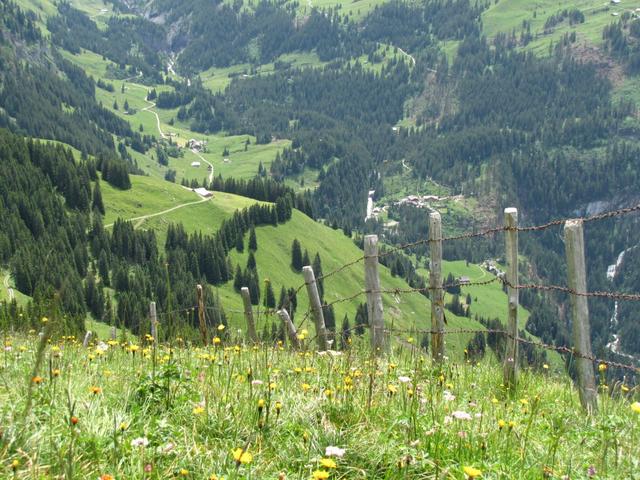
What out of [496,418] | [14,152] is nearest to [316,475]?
[496,418]

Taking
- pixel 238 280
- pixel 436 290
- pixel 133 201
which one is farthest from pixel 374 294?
pixel 133 201

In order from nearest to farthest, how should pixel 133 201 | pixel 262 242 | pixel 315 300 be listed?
pixel 315 300, pixel 133 201, pixel 262 242

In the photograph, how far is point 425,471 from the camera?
667cm

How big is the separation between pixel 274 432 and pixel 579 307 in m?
6.30

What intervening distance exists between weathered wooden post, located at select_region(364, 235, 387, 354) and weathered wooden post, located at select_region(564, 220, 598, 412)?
4.37 meters

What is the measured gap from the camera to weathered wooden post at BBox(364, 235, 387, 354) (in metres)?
14.9

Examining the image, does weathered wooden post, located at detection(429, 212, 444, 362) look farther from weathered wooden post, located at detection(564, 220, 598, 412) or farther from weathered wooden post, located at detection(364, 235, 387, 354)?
weathered wooden post, located at detection(564, 220, 598, 412)

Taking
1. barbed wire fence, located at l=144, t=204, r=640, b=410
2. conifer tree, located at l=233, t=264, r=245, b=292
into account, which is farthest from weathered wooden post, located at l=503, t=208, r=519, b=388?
conifer tree, located at l=233, t=264, r=245, b=292

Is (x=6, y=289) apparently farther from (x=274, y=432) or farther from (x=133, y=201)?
(x=274, y=432)

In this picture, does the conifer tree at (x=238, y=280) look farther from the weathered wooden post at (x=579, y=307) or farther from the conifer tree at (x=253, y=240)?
the weathered wooden post at (x=579, y=307)

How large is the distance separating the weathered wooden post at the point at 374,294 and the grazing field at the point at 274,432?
500 centimetres

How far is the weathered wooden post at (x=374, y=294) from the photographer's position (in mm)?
14914

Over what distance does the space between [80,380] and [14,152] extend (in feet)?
607

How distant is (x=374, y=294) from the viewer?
50.7ft
